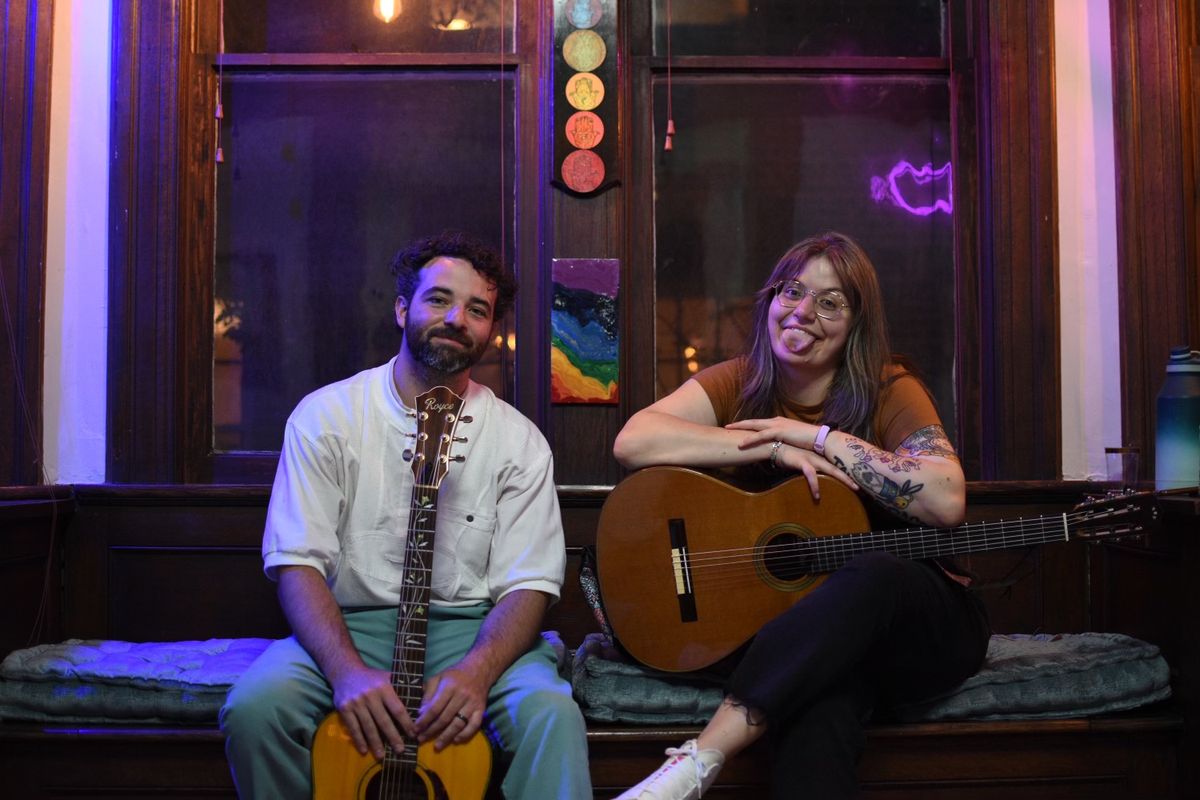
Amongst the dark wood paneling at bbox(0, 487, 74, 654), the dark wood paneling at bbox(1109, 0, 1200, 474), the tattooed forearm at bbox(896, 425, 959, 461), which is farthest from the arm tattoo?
the dark wood paneling at bbox(0, 487, 74, 654)

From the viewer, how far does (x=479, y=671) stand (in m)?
2.08

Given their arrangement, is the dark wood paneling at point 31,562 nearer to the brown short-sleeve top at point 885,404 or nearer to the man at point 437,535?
the man at point 437,535

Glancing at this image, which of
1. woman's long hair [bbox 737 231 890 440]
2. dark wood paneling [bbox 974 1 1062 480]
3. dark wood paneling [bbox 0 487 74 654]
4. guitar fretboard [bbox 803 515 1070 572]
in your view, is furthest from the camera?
dark wood paneling [bbox 974 1 1062 480]

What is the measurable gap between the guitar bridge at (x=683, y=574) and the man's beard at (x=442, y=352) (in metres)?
0.61

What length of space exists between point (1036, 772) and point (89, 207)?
292 centimetres

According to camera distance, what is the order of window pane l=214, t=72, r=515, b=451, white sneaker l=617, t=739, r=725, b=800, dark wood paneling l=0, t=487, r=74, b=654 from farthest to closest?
window pane l=214, t=72, r=515, b=451 → dark wood paneling l=0, t=487, r=74, b=654 → white sneaker l=617, t=739, r=725, b=800

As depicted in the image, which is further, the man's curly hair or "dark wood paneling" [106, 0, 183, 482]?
"dark wood paneling" [106, 0, 183, 482]

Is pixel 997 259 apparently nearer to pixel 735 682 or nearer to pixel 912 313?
pixel 912 313

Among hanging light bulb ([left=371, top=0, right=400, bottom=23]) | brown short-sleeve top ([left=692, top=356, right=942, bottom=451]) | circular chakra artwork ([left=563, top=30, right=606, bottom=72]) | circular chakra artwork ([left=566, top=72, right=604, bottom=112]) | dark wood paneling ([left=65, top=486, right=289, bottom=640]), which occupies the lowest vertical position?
dark wood paneling ([left=65, top=486, right=289, bottom=640])

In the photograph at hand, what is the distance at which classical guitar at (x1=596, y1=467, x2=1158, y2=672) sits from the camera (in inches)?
90.4

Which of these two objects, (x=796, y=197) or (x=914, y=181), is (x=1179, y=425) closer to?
(x=914, y=181)

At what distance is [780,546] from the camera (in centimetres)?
234

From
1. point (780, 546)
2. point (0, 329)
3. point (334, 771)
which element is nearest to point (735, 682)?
point (780, 546)

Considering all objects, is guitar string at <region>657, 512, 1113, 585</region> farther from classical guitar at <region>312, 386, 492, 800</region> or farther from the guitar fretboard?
classical guitar at <region>312, 386, 492, 800</region>
